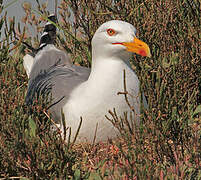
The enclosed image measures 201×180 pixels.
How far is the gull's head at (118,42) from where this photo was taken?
335 cm

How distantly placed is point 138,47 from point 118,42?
176 millimetres

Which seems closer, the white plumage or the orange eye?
the white plumage

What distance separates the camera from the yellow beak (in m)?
3.31

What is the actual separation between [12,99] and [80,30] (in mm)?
1631

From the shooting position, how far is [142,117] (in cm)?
283

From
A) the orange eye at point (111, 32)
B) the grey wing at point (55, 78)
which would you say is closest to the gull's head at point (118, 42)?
the orange eye at point (111, 32)

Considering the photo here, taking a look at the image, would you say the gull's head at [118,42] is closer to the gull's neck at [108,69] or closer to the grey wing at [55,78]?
the gull's neck at [108,69]

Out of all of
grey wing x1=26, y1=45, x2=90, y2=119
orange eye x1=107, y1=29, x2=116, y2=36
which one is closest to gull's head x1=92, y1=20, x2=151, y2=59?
orange eye x1=107, y1=29, x2=116, y2=36

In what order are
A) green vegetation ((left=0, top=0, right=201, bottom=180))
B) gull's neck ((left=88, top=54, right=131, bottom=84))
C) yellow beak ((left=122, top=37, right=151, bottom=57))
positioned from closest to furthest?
green vegetation ((left=0, top=0, right=201, bottom=180)), yellow beak ((left=122, top=37, right=151, bottom=57)), gull's neck ((left=88, top=54, right=131, bottom=84))

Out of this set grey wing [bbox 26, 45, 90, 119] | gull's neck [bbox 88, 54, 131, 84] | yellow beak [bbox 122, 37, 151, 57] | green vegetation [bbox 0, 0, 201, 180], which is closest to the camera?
green vegetation [bbox 0, 0, 201, 180]

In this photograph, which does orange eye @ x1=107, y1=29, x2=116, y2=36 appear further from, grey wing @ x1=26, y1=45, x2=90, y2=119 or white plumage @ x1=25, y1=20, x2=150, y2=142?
grey wing @ x1=26, y1=45, x2=90, y2=119

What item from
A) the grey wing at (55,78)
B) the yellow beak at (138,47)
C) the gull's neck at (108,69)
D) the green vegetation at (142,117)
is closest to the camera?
the green vegetation at (142,117)

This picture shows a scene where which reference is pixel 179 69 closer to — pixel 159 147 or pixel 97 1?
pixel 159 147

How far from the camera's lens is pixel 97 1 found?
4641mm
